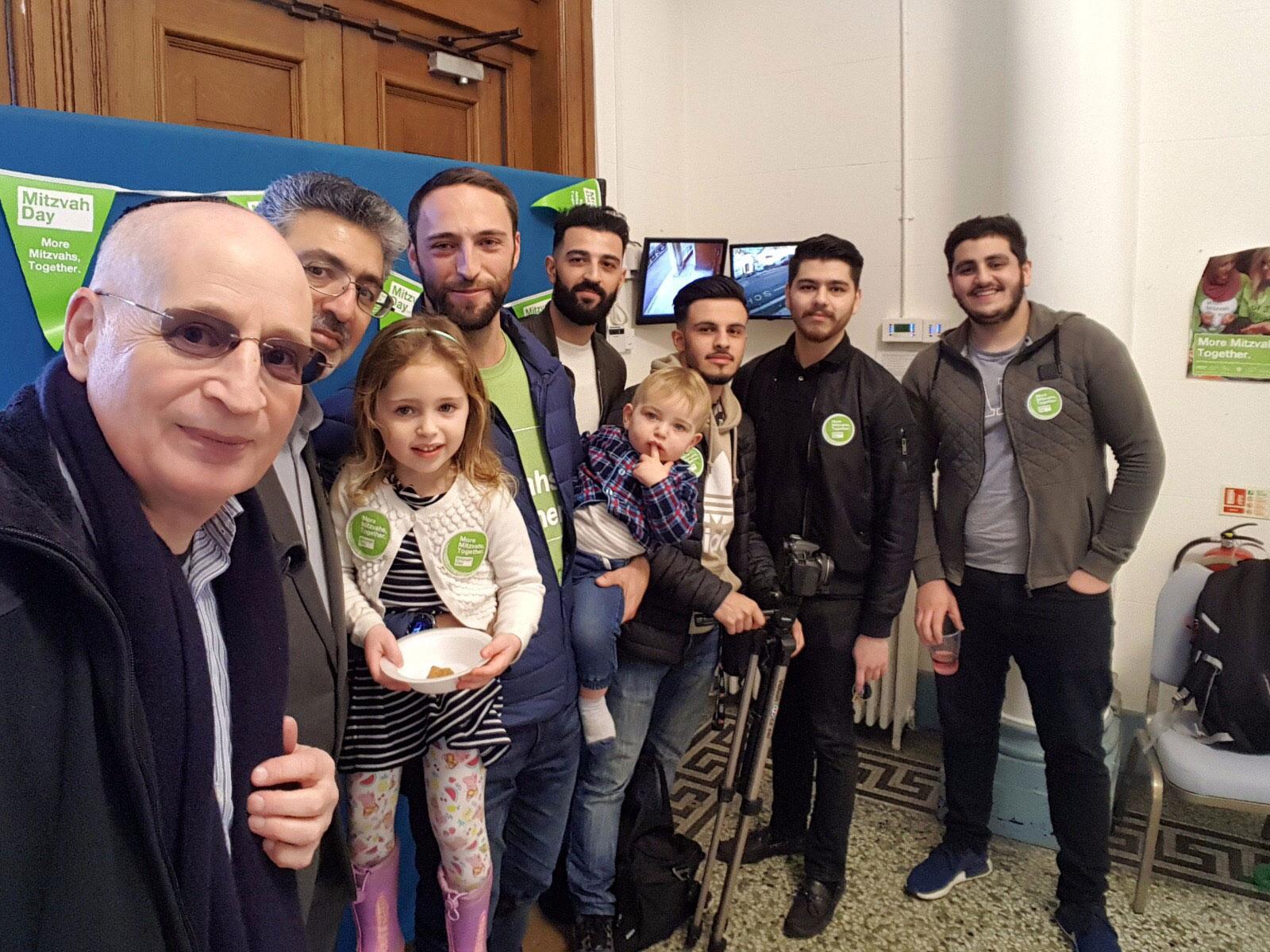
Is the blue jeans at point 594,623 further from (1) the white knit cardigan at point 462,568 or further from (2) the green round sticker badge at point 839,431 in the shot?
(2) the green round sticker badge at point 839,431

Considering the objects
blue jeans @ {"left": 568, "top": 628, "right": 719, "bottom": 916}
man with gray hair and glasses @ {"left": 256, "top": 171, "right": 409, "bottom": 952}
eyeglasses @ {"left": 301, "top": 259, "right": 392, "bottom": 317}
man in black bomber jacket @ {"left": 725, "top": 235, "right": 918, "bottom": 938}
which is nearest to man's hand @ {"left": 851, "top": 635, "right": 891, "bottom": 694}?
man in black bomber jacket @ {"left": 725, "top": 235, "right": 918, "bottom": 938}

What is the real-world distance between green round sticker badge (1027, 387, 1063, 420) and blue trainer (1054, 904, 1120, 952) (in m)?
1.43

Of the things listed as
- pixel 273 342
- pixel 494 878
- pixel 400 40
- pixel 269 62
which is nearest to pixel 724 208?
pixel 400 40

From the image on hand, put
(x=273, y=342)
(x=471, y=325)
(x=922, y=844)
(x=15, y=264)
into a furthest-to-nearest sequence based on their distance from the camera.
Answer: (x=922, y=844) → (x=471, y=325) → (x=15, y=264) → (x=273, y=342)

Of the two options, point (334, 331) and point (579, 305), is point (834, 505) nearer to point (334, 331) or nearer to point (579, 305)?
point (579, 305)

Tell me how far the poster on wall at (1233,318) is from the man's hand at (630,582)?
2334 millimetres

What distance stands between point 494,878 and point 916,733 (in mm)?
2423

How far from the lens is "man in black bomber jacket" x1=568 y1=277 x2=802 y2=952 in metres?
2.03

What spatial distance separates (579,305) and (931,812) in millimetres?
2271

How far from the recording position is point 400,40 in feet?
9.43

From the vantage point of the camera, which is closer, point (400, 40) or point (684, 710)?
point (684, 710)

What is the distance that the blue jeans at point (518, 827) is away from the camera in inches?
65.7

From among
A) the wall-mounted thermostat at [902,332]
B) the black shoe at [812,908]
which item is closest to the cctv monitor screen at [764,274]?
the wall-mounted thermostat at [902,332]

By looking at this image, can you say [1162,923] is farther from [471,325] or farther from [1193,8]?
[1193,8]
